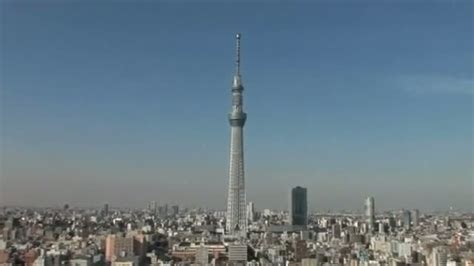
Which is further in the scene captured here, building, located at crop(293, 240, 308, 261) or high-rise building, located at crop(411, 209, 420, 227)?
high-rise building, located at crop(411, 209, 420, 227)

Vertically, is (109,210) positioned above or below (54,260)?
above

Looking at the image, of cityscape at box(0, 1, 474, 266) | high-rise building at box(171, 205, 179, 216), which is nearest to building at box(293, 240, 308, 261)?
cityscape at box(0, 1, 474, 266)

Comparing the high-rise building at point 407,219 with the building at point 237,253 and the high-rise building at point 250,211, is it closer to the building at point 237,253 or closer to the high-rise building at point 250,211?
the high-rise building at point 250,211

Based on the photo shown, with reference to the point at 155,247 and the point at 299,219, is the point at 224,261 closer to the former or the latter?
the point at 155,247

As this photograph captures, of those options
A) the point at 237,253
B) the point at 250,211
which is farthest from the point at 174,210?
the point at 237,253

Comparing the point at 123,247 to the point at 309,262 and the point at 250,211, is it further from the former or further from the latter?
the point at 250,211

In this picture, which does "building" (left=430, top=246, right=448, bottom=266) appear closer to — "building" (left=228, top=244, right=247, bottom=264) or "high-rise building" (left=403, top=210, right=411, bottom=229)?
"building" (left=228, top=244, right=247, bottom=264)

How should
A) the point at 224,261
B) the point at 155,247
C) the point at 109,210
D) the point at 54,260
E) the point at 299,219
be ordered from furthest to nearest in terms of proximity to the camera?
the point at 299,219
the point at 109,210
the point at 155,247
the point at 224,261
the point at 54,260

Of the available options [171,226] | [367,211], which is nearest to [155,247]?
[171,226]

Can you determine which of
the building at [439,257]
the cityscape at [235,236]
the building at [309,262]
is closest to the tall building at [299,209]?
the cityscape at [235,236]
